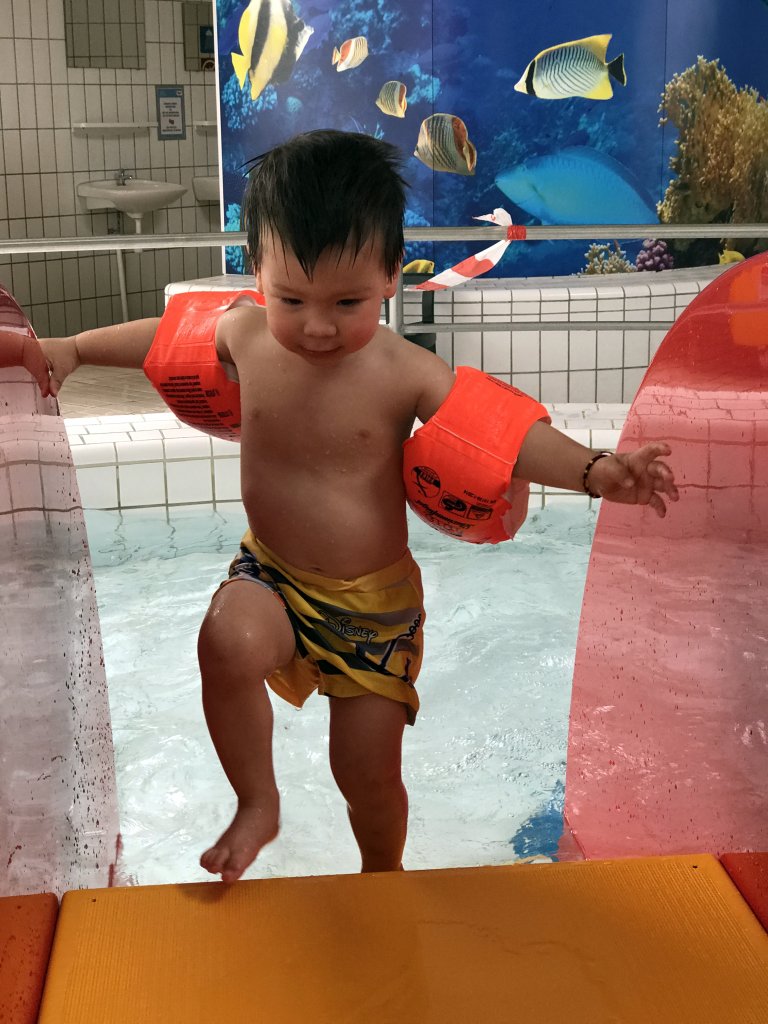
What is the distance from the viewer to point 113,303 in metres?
8.99

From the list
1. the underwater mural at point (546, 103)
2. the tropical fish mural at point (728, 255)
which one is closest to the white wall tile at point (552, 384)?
the underwater mural at point (546, 103)

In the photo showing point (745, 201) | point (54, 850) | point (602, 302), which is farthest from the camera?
point (745, 201)

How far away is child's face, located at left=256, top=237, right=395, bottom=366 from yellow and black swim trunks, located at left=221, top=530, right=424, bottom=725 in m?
0.38

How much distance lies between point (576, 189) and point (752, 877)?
5756mm

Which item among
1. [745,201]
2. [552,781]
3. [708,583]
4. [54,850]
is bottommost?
[552,781]

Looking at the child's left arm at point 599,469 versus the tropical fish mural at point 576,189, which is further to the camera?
the tropical fish mural at point 576,189

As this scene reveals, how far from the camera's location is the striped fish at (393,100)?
6480 millimetres

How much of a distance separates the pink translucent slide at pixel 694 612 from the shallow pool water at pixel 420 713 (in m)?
0.65

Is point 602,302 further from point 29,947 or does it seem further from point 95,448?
point 29,947

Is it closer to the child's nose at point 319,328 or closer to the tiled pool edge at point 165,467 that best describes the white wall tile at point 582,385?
the tiled pool edge at point 165,467

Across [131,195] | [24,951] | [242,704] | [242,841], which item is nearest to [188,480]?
[242,704]

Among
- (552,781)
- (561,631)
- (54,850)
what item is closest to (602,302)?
(561,631)

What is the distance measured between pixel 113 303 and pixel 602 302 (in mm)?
4440

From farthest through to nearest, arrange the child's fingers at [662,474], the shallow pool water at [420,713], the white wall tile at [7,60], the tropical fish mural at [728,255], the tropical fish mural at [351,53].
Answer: the white wall tile at [7,60], the tropical fish mural at [728,255], the tropical fish mural at [351,53], the shallow pool water at [420,713], the child's fingers at [662,474]
